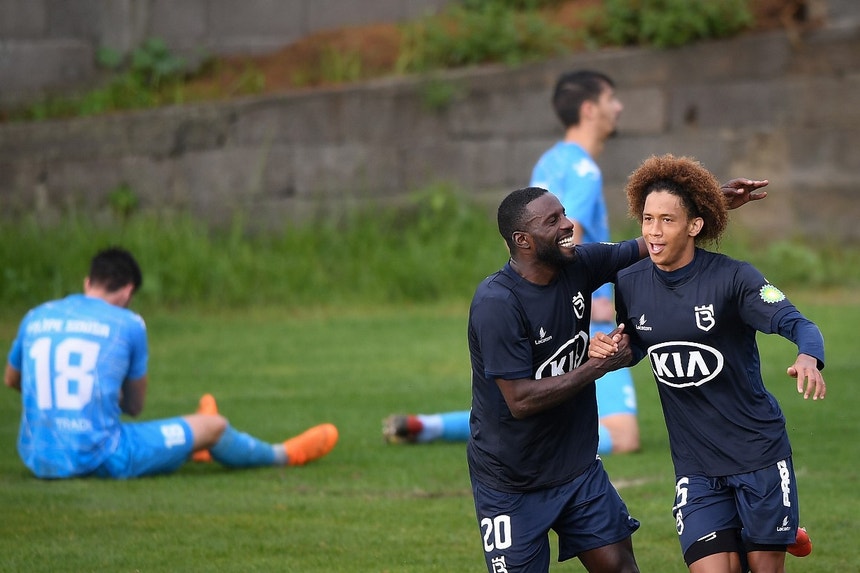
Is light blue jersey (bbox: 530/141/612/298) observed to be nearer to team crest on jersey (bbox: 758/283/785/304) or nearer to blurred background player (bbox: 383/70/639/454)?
blurred background player (bbox: 383/70/639/454)

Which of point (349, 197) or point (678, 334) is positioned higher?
point (349, 197)

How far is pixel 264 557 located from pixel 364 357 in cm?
643

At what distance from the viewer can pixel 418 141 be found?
16.9 metres

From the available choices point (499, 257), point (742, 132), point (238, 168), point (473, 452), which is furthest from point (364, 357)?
point (473, 452)

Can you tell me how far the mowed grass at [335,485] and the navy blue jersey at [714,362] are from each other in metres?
1.48

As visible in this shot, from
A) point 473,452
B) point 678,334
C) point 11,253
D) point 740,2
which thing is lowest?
point 473,452

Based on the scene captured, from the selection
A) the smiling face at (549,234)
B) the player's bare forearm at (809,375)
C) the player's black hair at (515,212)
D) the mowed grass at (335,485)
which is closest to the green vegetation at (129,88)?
the mowed grass at (335,485)

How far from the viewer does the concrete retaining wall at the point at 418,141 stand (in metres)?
16.2

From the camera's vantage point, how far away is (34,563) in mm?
6359

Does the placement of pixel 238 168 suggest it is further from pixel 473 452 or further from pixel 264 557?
pixel 473 452

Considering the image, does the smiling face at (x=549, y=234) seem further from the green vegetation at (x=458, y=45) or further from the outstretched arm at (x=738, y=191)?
the green vegetation at (x=458, y=45)

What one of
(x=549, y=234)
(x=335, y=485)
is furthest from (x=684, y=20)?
(x=549, y=234)

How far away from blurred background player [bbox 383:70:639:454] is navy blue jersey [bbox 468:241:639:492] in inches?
122

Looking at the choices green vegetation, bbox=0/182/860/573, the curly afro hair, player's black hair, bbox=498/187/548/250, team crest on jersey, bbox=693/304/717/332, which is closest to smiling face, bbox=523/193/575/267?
player's black hair, bbox=498/187/548/250
